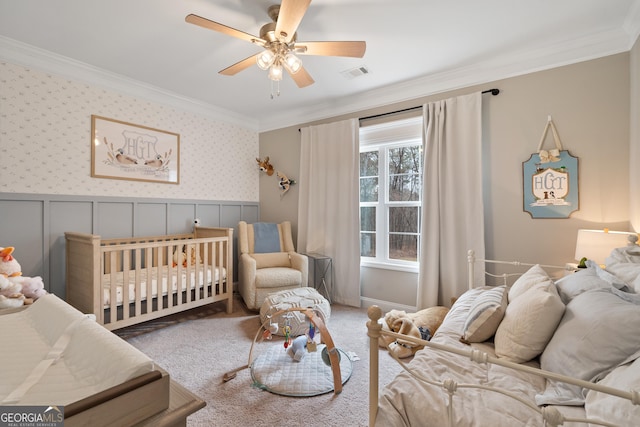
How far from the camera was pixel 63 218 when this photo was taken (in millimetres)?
2635

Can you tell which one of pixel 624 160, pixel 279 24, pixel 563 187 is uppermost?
pixel 279 24

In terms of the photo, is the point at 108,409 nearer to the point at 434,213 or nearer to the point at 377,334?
the point at 377,334

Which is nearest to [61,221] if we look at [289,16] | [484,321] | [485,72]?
[289,16]

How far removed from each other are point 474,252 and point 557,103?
1.35 meters

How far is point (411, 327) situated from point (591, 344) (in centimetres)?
140

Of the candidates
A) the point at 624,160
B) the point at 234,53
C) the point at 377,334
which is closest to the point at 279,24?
the point at 234,53

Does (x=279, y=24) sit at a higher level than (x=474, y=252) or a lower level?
higher

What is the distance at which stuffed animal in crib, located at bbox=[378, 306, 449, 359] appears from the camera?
219 cm

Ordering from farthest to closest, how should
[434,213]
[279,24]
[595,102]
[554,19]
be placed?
[434,213] → [595,102] → [554,19] → [279,24]

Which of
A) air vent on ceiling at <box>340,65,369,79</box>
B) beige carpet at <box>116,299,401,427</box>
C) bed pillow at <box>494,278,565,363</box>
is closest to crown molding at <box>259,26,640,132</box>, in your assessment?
air vent on ceiling at <box>340,65,369,79</box>

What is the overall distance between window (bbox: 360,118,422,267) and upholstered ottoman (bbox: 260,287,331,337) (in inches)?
36.2

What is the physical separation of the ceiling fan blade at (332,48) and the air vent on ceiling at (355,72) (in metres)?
0.86

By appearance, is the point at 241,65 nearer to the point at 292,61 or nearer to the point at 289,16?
the point at 292,61

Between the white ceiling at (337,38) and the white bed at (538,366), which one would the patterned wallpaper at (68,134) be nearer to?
Answer: the white ceiling at (337,38)
